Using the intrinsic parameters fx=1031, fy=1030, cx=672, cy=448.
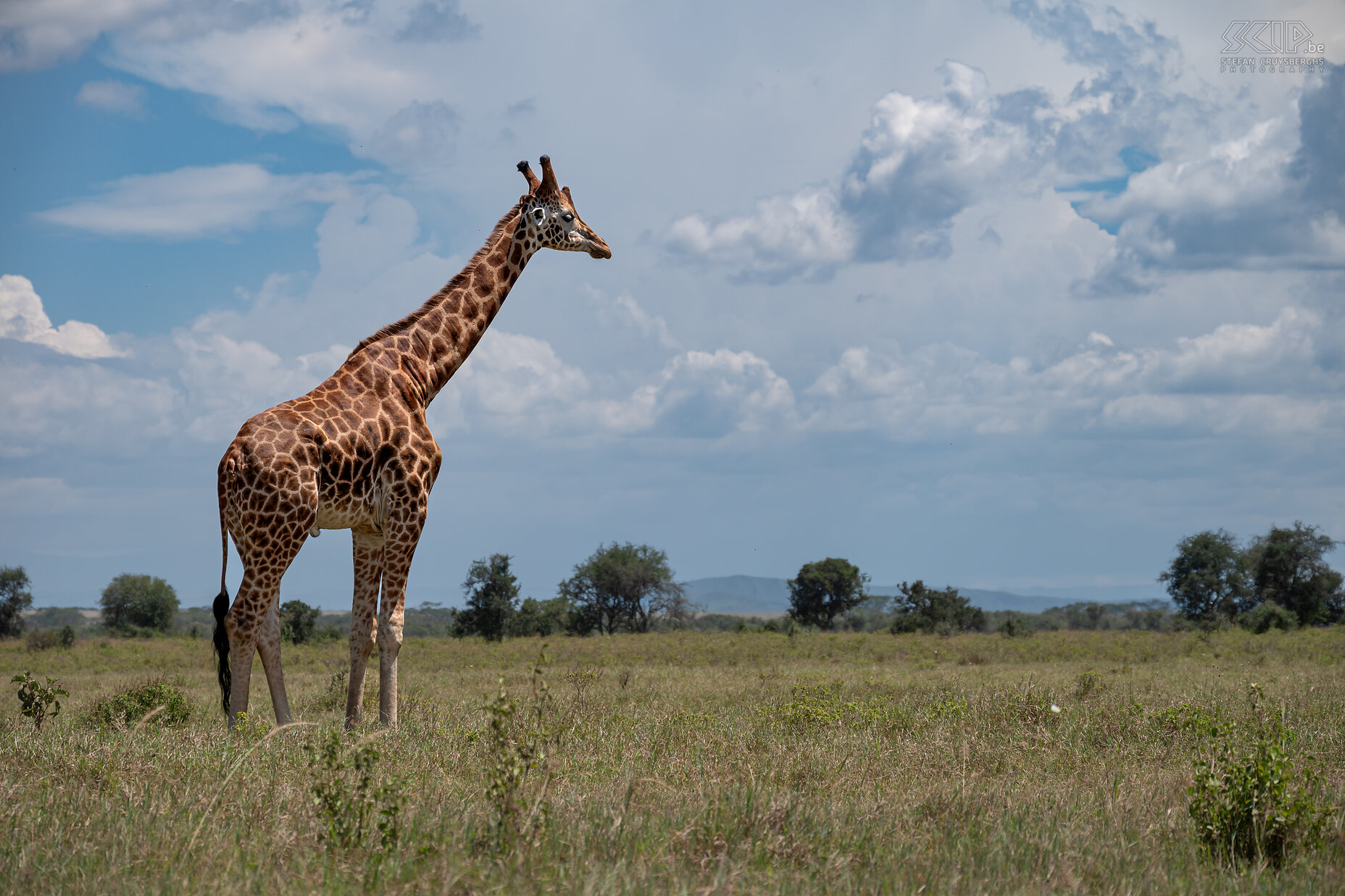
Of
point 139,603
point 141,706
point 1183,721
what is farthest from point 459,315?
point 139,603

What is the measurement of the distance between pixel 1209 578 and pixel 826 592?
23.5 m

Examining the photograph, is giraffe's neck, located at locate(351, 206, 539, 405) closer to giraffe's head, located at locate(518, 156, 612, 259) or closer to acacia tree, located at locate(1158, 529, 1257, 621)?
giraffe's head, located at locate(518, 156, 612, 259)

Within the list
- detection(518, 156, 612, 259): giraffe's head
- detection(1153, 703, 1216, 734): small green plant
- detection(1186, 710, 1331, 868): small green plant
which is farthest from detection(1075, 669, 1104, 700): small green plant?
detection(518, 156, 612, 259): giraffe's head

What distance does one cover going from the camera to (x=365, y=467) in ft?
31.5

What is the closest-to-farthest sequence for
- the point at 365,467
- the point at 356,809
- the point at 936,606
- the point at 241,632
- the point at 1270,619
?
1. the point at 356,809
2. the point at 241,632
3. the point at 365,467
4. the point at 1270,619
5. the point at 936,606

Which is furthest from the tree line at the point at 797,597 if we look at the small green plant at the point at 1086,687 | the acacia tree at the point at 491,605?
the small green plant at the point at 1086,687

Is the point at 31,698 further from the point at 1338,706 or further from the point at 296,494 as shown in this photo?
the point at 1338,706

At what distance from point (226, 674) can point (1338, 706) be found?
12.2 metres

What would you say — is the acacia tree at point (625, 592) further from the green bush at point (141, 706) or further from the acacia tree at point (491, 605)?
the green bush at point (141, 706)

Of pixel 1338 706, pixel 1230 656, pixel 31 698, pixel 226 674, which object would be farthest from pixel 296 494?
pixel 1230 656

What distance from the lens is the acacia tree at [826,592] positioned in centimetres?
6644

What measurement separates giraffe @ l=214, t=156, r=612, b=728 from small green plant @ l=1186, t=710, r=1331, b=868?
21.8 ft

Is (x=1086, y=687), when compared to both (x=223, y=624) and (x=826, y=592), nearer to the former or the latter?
(x=223, y=624)

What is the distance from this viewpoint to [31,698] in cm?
972
